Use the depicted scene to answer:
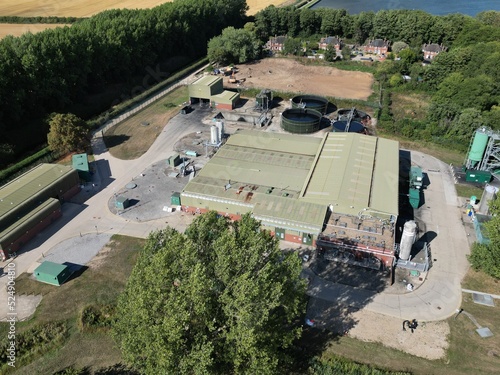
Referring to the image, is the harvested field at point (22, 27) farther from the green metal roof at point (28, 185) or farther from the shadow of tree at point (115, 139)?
the green metal roof at point (28, 185)

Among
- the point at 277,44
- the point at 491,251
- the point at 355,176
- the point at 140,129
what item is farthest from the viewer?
the point at 277,44

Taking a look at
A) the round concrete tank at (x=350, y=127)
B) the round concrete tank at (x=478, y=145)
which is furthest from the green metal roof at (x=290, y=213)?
the round concrete tank at (x=478, y=145)

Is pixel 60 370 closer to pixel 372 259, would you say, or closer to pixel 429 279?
pixel 372 259

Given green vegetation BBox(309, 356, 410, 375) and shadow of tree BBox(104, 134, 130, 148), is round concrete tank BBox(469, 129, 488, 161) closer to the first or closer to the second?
green vegetation BBox(309, 356, 410, 375)

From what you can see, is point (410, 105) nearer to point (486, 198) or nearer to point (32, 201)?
point (486, 198)

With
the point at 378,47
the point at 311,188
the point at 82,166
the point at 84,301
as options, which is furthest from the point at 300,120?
the point at 378,47

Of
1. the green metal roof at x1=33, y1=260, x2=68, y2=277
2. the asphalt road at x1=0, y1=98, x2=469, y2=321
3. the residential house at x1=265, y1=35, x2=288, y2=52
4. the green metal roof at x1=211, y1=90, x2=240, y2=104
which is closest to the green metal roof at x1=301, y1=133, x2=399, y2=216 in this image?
the asphalt road at x1=0, y1=98, x2=469, y2=321

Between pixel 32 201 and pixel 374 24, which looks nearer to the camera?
pixel 32 201
